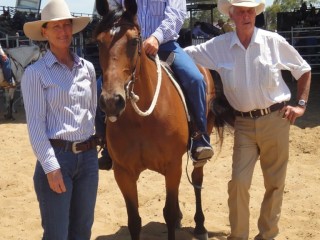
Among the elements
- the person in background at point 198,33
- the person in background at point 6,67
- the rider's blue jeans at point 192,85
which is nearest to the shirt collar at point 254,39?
the rider's blue jeans at point 192,85

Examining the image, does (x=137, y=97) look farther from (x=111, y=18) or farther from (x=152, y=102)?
(x=111, y=18)

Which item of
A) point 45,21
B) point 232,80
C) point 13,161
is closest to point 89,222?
point 45,21

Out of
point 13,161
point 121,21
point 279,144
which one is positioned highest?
point 121,21

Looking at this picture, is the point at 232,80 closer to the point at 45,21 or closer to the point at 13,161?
the point at 45,21

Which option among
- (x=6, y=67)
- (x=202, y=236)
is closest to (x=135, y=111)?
(x=202, y=236)

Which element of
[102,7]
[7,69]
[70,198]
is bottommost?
[7,69]

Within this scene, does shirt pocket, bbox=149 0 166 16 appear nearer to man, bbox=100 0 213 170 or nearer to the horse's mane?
man, bbox=100 0 213 170

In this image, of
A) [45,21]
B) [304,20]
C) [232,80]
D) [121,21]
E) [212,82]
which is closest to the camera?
[45,21]

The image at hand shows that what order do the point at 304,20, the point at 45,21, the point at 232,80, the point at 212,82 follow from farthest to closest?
the point at 304,20
the point at 212,82
the point at 232,80
the point at 45,21

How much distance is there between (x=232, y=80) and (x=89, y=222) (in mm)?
1583

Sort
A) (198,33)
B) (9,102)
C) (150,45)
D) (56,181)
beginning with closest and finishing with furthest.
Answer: (56,181) → (150,45) → (9,102) → (198,33)

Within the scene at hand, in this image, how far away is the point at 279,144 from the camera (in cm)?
388

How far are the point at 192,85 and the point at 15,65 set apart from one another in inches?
349

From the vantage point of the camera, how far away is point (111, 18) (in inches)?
122
